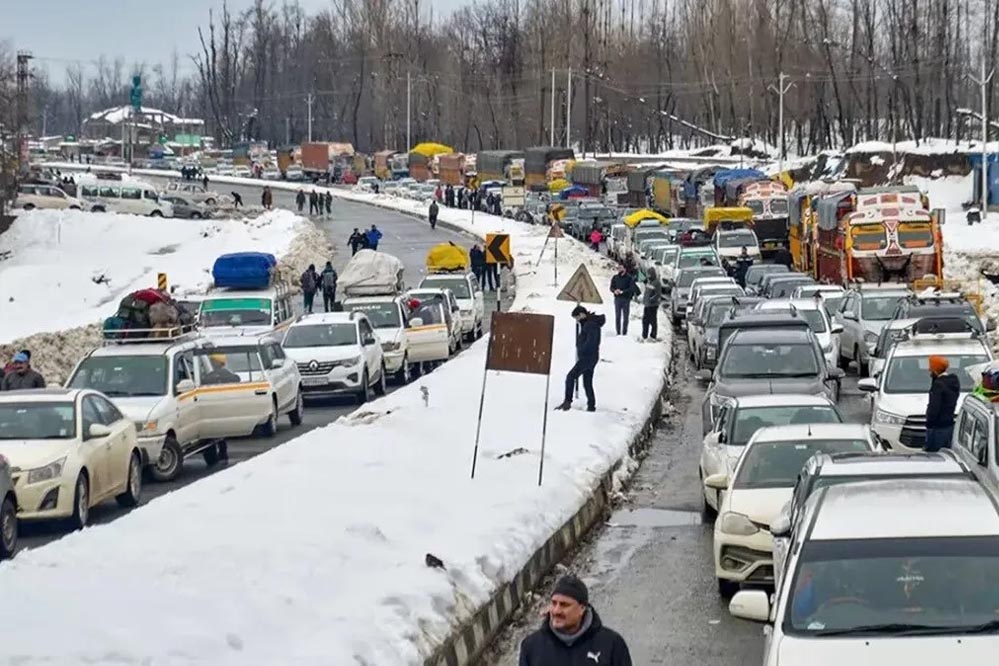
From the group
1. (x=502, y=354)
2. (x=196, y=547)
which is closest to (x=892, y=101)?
(x=502, y=354)

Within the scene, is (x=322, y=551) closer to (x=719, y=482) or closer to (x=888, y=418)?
(x=719, y=482)

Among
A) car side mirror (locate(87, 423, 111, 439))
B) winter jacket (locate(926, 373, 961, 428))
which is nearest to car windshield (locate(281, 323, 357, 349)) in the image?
car side mirror (locate(87, 423, 111, 439))

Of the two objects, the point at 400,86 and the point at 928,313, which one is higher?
the point at 400,86

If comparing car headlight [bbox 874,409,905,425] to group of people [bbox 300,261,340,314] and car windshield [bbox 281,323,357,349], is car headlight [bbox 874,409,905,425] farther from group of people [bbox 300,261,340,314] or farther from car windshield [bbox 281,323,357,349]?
group of people [bbox 300,261,340,314]

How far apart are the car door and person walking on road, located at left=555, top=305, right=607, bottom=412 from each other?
882cm

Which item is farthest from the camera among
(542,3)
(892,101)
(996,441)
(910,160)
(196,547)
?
(542,3)

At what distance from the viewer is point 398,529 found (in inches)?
591

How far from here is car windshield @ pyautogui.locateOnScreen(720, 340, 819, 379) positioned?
25266 millimetres

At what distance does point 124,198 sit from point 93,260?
977 inches

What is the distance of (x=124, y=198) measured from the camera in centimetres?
10531

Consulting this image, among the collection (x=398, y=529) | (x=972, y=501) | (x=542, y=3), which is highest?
(x=542, y=3)

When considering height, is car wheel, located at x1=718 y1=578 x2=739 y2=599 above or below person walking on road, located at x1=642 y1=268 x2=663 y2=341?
below

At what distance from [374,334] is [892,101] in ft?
223

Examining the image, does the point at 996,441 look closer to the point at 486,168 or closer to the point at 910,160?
the point at 910,160
